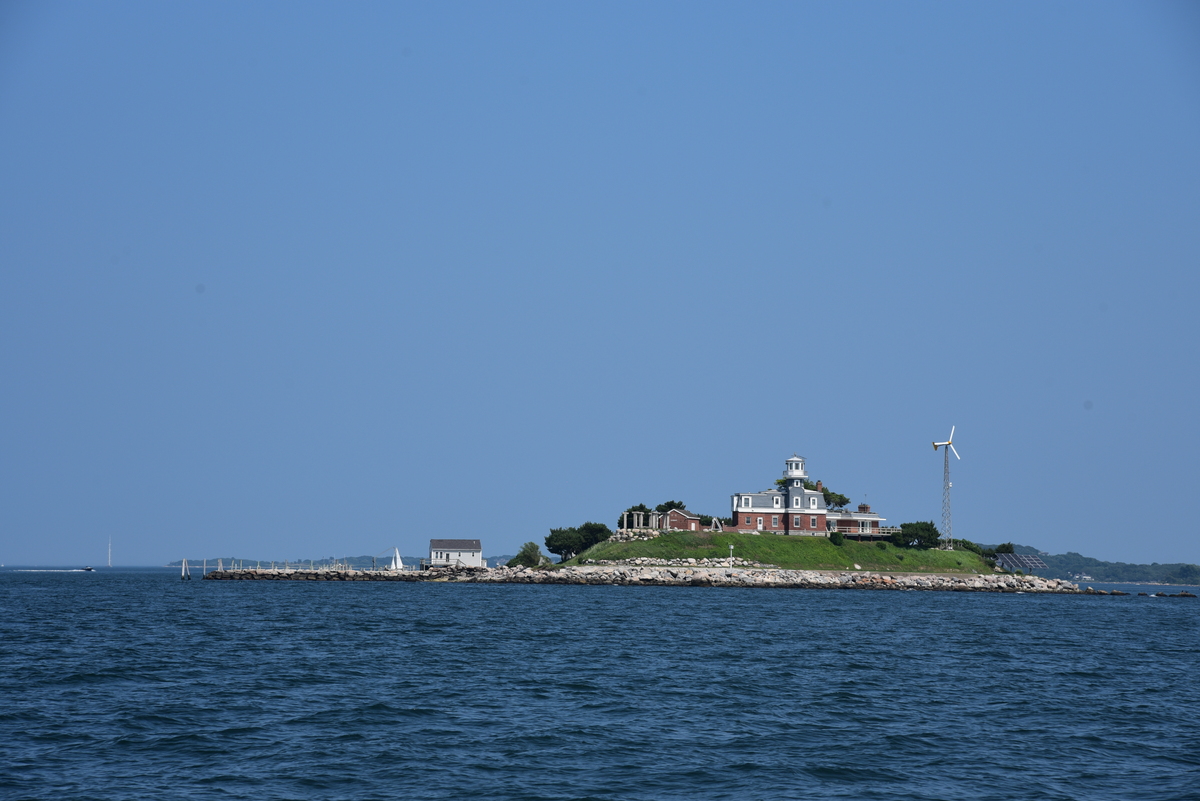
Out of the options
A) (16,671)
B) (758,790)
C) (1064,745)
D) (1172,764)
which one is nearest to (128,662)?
(16,671)

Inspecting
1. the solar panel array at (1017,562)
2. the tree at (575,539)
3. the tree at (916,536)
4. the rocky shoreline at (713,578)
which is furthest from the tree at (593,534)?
the solar panel array at (1017,562)

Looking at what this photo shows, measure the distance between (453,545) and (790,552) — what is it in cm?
4717

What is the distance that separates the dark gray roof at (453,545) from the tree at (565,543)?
1375cm

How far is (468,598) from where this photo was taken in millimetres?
77312

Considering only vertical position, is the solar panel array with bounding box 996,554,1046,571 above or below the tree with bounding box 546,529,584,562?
below

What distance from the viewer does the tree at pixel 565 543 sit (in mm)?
117438

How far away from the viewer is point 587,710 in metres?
27.6

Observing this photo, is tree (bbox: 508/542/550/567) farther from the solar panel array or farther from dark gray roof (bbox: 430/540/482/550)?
the solar panel array

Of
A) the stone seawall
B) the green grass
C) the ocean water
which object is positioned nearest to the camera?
the ocean water

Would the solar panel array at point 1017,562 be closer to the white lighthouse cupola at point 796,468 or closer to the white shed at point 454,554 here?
the white lighthouse cupola at point 796,468

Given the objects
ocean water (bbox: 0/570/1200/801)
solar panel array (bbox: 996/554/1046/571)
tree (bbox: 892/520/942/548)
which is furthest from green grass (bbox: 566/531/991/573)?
ocean water (bbox: 0/570/1200/801)

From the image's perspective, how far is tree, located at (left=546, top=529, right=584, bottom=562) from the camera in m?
117

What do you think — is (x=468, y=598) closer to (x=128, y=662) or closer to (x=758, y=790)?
(x=128, y=662)

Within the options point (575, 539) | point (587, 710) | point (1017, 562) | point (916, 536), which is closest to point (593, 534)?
point (575, 539)
